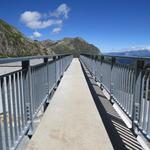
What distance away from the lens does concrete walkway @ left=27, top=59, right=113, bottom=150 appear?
3233 millimetres

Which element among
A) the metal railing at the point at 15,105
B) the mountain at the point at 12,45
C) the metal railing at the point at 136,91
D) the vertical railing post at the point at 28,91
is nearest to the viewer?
the metal railing at the point at 15,105

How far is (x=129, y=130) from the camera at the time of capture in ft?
12.7

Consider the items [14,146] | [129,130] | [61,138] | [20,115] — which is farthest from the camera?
[129,130]

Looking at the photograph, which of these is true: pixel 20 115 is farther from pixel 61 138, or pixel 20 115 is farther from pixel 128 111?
pixel 128 111

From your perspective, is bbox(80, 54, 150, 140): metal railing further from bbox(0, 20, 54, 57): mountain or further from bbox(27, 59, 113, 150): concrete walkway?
bbox(0, 20, 54, 57): mountain

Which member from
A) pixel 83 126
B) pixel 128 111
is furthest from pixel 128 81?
pixel 83 126

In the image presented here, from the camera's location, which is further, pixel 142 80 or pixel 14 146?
pixel 142 80

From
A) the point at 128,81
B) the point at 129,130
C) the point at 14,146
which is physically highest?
the point at 128,81

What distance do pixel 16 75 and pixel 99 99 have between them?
378 cm

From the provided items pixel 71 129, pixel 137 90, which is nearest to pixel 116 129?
pixel 71 129

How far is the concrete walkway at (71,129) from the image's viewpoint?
3.23 meters

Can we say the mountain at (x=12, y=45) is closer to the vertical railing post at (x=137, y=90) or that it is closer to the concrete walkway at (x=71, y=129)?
the concrete walkway at (x=71, y=129)

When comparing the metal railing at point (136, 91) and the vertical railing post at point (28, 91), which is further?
the vertical railing post at point (28, 91)

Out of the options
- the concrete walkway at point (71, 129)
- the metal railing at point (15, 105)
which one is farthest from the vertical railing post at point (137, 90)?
the metal railing at point (15, 105)
